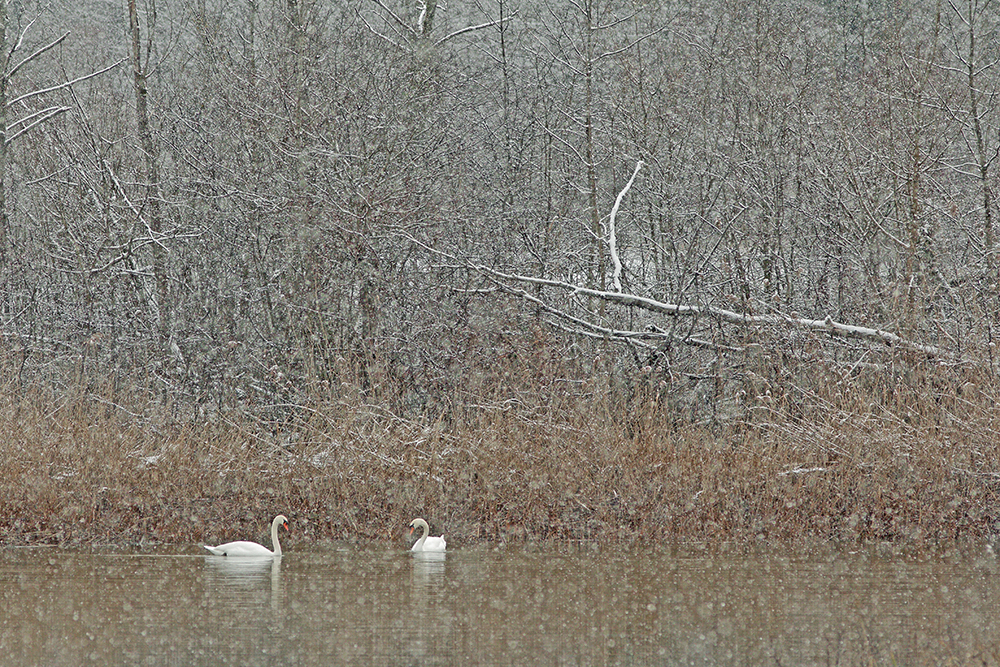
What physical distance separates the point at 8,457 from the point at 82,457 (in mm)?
649

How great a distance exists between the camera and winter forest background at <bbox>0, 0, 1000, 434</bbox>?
14.5 meters

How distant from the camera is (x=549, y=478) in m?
12.1

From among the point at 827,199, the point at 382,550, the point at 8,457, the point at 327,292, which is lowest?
the point at 382,550

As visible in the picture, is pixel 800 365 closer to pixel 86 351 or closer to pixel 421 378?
pixel 421 378

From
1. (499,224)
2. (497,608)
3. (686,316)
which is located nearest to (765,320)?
(686,316)

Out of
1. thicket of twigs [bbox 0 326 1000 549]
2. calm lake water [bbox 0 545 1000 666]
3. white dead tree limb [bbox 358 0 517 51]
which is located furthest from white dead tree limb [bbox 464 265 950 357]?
white dead tree limb [bbox 358 0 517 51]

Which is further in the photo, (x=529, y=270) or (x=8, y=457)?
(x=529, y=270)

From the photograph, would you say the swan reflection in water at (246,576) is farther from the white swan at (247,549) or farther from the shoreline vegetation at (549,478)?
the shoreline vegetation at (549,478)

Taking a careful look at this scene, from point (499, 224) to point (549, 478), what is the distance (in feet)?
22.6

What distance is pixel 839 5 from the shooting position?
30328 millimetres

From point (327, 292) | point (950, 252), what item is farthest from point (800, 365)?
point (327, 292)

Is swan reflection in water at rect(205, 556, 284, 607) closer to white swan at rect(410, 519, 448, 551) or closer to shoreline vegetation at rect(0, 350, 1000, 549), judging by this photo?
white swan at rect(410, 519, 448, 551)

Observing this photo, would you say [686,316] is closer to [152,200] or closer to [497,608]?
[497,608]

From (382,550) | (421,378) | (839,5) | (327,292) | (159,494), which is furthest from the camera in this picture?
(839,5)
